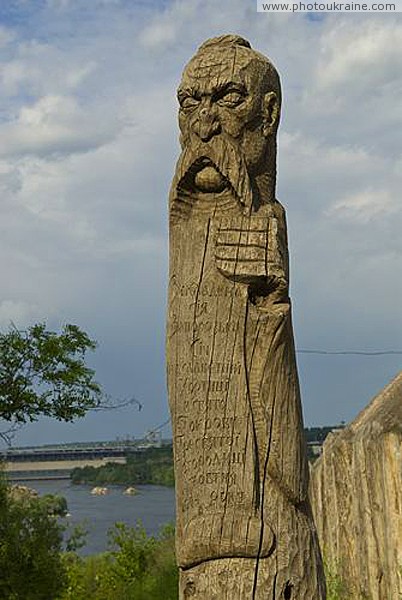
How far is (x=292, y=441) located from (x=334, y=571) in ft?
21.3

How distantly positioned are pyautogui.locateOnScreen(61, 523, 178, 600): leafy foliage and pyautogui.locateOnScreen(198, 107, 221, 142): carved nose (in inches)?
428

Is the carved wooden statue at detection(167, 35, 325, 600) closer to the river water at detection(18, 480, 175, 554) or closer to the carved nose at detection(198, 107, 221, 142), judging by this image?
the carved nose at detection(198, 107, 221, 142)

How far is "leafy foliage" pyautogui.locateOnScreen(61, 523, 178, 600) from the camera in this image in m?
15.1

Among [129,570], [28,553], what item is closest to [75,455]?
[129,570]

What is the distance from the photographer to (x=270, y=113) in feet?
14.3

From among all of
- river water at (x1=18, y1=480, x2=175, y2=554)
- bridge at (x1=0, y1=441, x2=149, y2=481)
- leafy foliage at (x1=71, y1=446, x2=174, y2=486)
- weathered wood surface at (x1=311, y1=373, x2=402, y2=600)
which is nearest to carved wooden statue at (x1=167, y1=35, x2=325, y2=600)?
weathered wood surface at (x1=311, y1=373, x2=402, y2=600)

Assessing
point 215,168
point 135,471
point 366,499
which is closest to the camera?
point 215,168

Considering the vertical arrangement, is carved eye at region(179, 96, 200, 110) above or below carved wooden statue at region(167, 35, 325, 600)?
above

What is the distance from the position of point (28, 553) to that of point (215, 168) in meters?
8.73

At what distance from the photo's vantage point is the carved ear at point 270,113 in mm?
4320

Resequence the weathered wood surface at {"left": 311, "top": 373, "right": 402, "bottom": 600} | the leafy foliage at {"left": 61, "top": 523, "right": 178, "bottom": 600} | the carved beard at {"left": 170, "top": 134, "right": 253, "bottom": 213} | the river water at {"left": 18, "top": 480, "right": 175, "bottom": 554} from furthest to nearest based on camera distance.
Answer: the river water at {"left": 18, "top": 480, "right": 175, "bottom": 554}, the leafy foliage at {"left": 61, "top": 523, "right": 178, "bottom": 600}, the weathered wood surface at {"left": 311, "top": 373, "right": 402, "bottom": 600}, the carved beard at {"left": 170, "top": 134, "right": 253, "bottom": 213}

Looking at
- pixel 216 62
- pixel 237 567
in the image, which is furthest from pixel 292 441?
pixel 216 62

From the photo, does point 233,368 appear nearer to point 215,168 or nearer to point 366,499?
point 215,168

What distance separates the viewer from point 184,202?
4.27m
